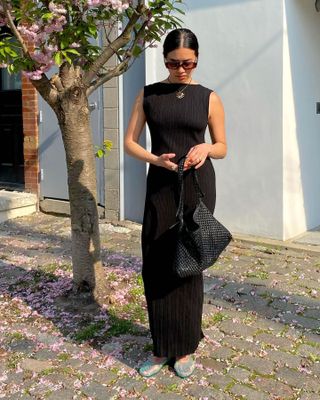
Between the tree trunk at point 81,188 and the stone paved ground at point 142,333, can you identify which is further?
the tree trunk at point 81,188

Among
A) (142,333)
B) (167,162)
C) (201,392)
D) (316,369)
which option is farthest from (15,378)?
(316,369)

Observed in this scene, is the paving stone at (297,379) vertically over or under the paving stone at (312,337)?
under

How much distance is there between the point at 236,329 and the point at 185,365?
0.69 meters

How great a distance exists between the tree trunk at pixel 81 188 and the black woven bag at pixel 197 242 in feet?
4.23

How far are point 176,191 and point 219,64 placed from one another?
11.1ft

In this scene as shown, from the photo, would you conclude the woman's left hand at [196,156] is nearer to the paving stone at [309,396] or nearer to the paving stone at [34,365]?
the paving stone at [309,396]

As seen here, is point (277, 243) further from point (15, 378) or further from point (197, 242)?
point (15, 378)

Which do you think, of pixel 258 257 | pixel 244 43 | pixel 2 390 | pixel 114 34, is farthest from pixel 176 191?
pixel 114 34

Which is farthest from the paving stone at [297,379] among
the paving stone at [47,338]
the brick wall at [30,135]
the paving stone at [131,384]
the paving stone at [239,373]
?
the brick wall at [30,135]

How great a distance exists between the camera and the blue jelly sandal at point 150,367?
3.00m

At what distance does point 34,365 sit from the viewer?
3.17 m

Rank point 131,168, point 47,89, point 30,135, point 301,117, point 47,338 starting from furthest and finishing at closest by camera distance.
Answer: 1. point 30,135
2. point 131,168
3. point 301,117
4. point 47,89
5. point 47,338

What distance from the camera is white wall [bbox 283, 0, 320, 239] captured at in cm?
555

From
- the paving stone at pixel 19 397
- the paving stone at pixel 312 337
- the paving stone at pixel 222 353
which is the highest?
the paving stone at pixel 312 337
